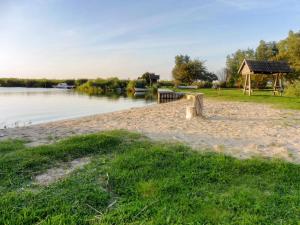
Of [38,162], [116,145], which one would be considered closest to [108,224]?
[38,162]

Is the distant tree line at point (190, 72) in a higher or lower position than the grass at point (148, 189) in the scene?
higher

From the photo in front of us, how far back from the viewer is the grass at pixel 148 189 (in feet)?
9.48

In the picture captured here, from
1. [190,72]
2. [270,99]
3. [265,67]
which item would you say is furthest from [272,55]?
[270,99]

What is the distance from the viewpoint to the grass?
2891 millimetres

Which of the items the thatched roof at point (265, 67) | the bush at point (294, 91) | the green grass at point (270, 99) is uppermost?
the thatched roof at point (265, 67)

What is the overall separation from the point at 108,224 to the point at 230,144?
412 centimetres

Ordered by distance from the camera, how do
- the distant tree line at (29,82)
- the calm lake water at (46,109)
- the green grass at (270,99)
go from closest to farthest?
the calm lake water at (46,109), the green grass at (270,99), the distant tree line at (29,82)

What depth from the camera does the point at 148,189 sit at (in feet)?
11.6

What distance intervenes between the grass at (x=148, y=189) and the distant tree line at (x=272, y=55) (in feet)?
104

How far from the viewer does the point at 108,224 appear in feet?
8.91

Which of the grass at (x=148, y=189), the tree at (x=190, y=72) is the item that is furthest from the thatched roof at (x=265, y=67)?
the tree at (x=190, y=72)

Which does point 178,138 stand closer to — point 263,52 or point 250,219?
point 250,219

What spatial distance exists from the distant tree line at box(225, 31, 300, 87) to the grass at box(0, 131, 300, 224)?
31721 mm

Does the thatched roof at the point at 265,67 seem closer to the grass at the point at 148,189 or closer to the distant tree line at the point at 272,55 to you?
the distant tree line at the point at 272,55
